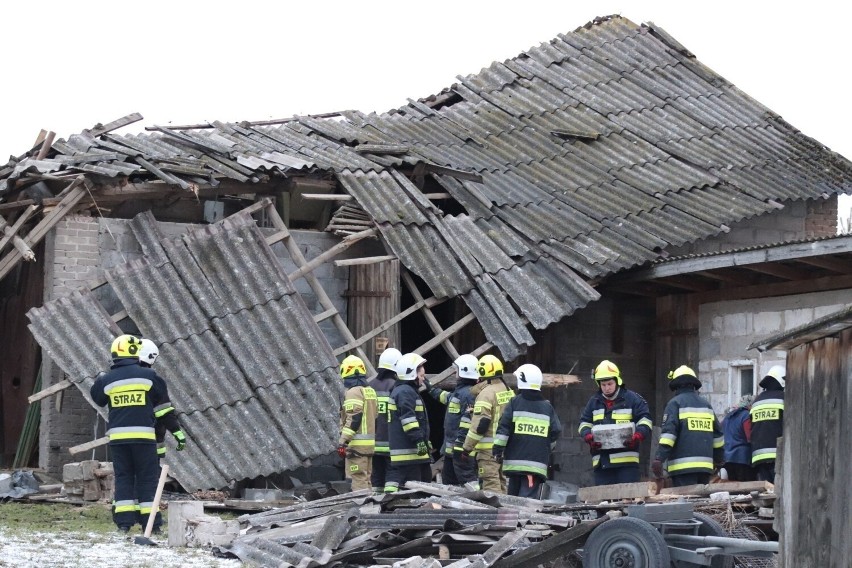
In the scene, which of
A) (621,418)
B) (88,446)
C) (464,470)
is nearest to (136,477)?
(88,446)

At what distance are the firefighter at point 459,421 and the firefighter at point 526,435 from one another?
1.00 metres

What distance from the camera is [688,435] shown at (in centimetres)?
1516

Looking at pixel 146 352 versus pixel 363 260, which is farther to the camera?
pixel 363 260

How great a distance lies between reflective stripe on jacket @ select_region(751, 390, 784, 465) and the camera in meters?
15.0

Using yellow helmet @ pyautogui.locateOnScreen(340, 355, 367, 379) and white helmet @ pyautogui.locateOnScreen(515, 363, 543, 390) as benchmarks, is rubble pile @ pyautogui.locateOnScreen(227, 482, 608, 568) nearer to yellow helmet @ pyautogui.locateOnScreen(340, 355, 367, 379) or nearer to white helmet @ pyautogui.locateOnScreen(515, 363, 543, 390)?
white helmet @ pyautogui.locateOnScreen(515, 363, 543, 390)

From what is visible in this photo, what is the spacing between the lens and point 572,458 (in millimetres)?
20797

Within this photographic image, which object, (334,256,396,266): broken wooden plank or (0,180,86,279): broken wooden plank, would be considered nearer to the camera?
(0,180,86,279): broken wooden plank

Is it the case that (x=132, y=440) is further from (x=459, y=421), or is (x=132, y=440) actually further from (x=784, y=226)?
(x=784, y=226)

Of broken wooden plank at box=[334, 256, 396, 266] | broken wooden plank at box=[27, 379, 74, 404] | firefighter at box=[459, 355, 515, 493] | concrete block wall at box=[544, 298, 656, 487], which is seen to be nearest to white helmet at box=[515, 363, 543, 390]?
firefighter at box=[459, 355, 515, 493]

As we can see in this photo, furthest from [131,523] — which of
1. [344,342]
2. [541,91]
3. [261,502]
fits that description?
[541,91]

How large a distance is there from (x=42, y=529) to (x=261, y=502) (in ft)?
8.78

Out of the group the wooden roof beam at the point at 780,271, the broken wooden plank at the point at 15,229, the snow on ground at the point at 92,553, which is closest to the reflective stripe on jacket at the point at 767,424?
the wooden roof beam at the point at 780,271

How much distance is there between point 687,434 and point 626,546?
3.83 m

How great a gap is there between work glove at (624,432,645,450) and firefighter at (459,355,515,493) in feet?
4.68
